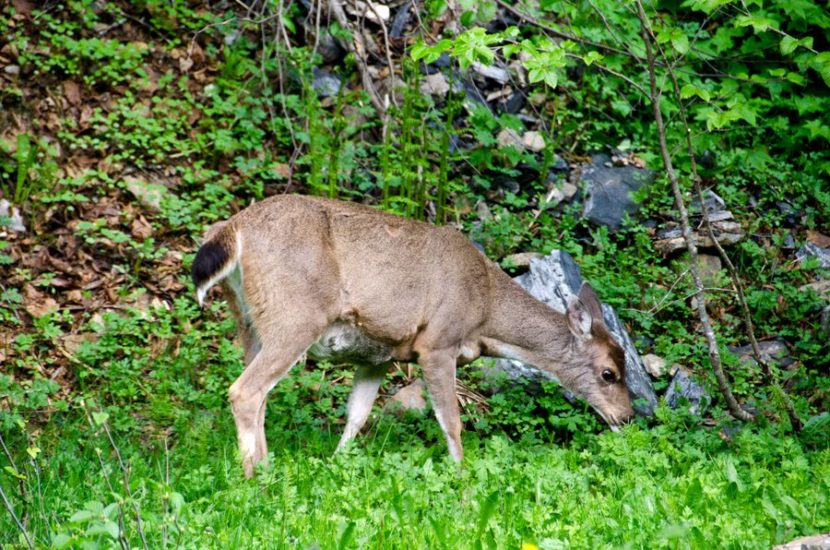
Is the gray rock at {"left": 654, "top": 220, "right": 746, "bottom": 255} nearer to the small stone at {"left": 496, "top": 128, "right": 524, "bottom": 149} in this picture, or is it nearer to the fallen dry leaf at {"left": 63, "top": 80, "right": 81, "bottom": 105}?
the small stone at {"left": 496, "top": 128, "right": 524, "bottom": 149}

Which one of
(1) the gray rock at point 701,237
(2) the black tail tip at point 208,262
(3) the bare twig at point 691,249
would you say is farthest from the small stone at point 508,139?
(2) the black tail tip at point 208,262

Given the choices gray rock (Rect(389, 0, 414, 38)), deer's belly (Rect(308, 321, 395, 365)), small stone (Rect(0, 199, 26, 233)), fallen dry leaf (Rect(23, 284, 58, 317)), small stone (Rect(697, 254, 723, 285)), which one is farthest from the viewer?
gray rock (Rect(389, 0, 414, 38))

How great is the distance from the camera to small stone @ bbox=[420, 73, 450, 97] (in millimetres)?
11156

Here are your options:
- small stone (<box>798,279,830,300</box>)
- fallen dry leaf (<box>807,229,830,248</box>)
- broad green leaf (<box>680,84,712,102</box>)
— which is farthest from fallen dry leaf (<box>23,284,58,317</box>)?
fallen dry leaf (<box>807,229,830,248</box>)

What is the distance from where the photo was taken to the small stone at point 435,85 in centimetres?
1116

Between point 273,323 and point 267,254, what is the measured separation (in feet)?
1.39

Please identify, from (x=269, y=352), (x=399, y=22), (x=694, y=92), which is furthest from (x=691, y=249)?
(x=399, y=22)

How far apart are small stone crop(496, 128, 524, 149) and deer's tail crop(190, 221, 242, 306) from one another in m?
4.84

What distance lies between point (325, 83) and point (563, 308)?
12.9 feet

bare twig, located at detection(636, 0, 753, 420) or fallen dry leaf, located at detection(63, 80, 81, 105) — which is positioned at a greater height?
bare twig, located at detection(636, 0, 753, 420)

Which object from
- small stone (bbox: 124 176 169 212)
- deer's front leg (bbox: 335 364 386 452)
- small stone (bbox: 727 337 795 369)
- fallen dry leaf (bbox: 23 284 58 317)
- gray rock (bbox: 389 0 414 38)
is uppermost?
gray rock (bbox: 389 0 414 38)

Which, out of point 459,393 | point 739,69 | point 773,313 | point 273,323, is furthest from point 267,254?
point 739,69

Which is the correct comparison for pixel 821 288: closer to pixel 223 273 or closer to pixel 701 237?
pixel 701 237

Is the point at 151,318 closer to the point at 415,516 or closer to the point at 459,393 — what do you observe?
the point at 459,393
